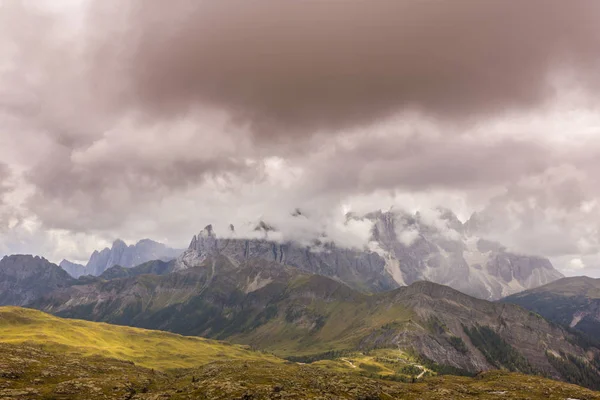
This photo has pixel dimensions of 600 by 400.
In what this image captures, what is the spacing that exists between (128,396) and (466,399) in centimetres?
15817

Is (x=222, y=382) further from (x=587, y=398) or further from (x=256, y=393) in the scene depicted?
(x=587, y=398)

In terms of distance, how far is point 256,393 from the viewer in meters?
155

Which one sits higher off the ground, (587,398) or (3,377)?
(3,377)

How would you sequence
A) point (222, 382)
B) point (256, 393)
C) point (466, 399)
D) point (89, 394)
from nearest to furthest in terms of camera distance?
1. point (256, 393)
2. point (89, 394)
3. point (222, 382)
4. point (466, 399)

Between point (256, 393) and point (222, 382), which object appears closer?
point (256, 393)

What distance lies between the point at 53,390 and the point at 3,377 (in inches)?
1048

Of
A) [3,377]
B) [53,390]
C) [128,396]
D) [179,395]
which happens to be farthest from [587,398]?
[3,377]

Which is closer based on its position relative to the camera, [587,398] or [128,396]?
[128,396]

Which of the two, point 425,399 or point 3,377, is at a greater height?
point 3,377

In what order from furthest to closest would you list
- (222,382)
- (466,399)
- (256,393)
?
(466,399) → (222,382) → (256,393)

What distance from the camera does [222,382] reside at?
177m

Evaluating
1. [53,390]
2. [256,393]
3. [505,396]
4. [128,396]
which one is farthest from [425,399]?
[53,390]

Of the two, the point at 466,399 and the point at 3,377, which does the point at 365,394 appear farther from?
the point at 3,377

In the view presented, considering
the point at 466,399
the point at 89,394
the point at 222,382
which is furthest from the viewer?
the point at 466,399
